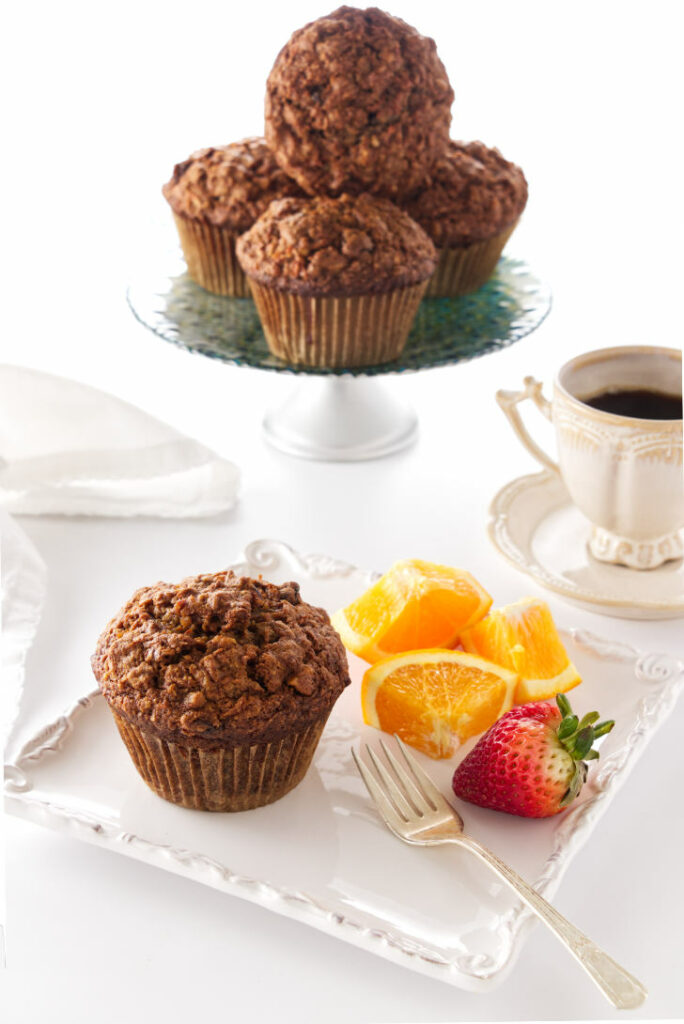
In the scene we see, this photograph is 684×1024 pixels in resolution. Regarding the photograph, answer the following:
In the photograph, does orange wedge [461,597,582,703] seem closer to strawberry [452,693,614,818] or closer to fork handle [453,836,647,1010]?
strawberry [452,693,614,818]

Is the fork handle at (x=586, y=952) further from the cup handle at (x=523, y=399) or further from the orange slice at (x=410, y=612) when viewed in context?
the cup handle at (x=523, y=399)

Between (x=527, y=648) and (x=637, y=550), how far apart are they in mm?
445

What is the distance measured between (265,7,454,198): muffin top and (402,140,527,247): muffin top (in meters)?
0.15

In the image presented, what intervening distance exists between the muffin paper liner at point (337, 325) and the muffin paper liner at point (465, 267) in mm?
199

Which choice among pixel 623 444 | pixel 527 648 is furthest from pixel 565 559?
pixel 527 648

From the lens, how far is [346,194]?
A: 82.3 inches

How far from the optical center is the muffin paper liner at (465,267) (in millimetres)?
2303

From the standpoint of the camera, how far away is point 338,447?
2.28m

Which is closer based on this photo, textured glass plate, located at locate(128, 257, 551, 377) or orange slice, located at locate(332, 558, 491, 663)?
orange slice, located at locate(332, 558, 491, 663)

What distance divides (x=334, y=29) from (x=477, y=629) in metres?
1.06

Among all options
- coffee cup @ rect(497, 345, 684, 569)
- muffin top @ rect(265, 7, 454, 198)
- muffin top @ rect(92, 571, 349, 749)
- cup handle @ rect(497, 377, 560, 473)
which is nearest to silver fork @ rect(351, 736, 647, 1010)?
muffin top @ rect(92, 571, 349, 749)

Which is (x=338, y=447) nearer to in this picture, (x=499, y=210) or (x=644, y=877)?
(x=499, y=210)

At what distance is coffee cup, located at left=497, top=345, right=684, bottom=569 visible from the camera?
5.79 ft

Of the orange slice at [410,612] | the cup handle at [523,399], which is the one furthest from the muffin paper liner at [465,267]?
the orange slice at [410,612]
